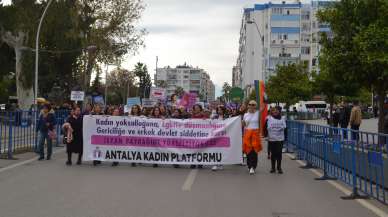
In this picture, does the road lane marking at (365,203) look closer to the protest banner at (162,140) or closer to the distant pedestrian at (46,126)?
the protest banner at (162,140)

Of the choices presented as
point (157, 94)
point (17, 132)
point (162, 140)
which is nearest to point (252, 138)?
point (162, 140)

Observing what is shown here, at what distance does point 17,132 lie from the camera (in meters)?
17.4

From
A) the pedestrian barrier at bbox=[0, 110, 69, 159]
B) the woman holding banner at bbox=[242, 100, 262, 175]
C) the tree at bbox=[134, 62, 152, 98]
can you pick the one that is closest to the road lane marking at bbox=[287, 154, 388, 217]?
the woman holding banner at bbox=[242, 100, 262, 175]

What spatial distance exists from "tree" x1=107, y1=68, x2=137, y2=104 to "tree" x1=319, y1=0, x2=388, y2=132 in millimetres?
92612

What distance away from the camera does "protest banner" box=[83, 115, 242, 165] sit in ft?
50.0

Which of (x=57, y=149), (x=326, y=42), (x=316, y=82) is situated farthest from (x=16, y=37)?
(x=326, y=42)

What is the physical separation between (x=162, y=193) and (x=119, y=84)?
109 m

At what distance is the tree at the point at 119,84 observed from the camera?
375 ft

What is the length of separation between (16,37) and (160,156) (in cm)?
3374

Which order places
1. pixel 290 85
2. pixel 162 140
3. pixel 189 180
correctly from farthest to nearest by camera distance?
pixel 290 85, pixel 162 140, pixel 189 180

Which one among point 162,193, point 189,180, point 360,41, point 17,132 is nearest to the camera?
point 162,193

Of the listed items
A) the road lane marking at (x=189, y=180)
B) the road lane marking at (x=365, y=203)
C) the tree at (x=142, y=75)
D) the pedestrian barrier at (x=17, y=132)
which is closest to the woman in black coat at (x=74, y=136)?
the pedestrian barrier at (x=17, y=132)

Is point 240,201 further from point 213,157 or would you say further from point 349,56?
point 349,56

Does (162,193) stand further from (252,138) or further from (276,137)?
(276,137)
